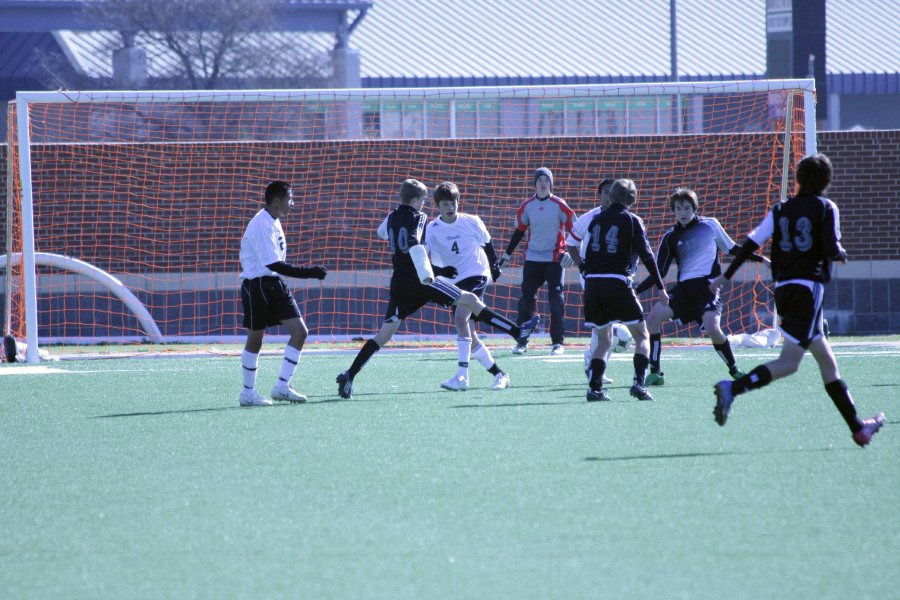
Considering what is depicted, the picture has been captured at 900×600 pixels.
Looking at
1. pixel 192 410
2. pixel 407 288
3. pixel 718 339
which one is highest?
pixel 407 288

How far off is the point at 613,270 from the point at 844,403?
290 centimetres

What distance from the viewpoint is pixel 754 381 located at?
7.15 metres

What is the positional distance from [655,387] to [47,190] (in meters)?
10.9

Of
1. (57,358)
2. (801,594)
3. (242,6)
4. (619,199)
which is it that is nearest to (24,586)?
(801,594)

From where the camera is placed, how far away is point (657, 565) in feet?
15.1

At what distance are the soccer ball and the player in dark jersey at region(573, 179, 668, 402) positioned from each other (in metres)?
4.57

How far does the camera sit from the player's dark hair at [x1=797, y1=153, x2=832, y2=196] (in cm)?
720

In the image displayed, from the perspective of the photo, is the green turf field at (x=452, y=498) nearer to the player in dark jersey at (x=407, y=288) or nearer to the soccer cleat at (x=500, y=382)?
the player in dark jersey at (x=407, y=288)

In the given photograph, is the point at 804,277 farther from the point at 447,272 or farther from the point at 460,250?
the point at 460,250

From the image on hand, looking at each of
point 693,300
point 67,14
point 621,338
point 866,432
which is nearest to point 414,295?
point 693,300

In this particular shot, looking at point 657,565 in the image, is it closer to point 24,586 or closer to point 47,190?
point 24,586

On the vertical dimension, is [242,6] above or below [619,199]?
above

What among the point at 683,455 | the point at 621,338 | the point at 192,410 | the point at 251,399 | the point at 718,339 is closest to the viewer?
the point at 683,455

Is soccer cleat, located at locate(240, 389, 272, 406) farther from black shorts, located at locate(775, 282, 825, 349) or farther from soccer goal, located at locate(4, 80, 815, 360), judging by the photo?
soccer goal, located at locate(4, 80, 815, 360)
